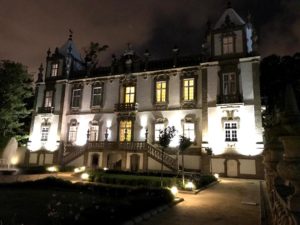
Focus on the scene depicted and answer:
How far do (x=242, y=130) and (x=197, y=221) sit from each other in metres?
16.3

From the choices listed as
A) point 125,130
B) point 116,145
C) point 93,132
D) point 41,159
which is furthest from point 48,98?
point 116,145

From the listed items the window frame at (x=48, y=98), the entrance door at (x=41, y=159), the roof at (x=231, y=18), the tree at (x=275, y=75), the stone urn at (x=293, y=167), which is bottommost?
the entrance door at (x=41, y=159)

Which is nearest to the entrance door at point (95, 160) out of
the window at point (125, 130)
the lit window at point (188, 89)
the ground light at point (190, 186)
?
the window at point (125, 130)

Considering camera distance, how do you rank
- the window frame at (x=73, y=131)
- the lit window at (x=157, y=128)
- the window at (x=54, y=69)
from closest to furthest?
the lit window at (x=157, y=128), the window frame at (x=73, y=131), the window at (x=54, y=69)

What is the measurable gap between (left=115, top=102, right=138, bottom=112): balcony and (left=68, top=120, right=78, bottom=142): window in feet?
20.2

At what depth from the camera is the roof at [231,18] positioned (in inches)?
981

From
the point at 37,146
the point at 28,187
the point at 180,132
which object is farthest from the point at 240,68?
the point at 37,146

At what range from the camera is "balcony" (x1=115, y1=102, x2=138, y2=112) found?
27453 mm

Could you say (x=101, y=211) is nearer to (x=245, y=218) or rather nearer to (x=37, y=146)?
(x=245, y=218)

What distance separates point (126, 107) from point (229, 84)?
1110 centimetres

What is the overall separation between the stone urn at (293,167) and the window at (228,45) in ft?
74.0

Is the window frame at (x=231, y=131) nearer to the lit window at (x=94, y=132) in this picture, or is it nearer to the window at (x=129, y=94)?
the window at (x=129, y=94)

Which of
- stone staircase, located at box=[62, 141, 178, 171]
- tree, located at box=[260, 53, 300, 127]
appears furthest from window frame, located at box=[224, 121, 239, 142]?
tree, located at box=[260, 53, 300, 127]

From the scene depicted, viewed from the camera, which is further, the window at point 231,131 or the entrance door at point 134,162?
the entrance door at point 134,162
